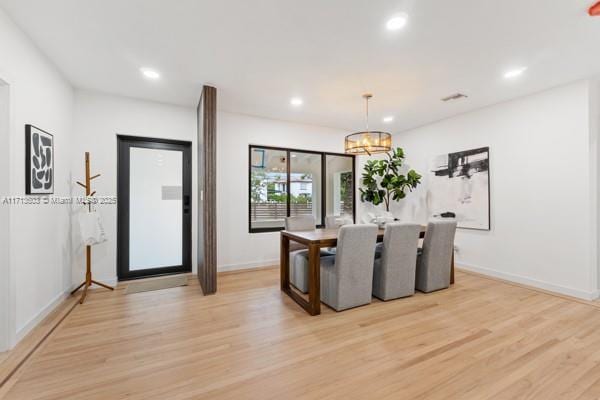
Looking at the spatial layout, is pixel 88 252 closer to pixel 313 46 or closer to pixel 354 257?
pixel 354 257

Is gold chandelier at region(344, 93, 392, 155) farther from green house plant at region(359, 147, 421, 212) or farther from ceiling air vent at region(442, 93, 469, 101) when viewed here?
green house plant at region(359, 147, 421, 212)

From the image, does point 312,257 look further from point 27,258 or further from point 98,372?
point 27,258

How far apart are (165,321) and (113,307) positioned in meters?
0.81

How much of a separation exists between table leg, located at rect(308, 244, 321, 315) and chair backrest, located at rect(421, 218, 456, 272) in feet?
4.99

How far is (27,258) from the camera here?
7.51 ft

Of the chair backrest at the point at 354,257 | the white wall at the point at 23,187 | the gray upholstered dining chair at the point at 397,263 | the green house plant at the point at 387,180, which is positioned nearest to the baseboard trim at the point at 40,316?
the white wall at the point at 23,187

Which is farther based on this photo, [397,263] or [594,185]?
[594,185]

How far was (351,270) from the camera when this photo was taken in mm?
2676

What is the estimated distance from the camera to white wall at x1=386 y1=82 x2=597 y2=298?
121 inches

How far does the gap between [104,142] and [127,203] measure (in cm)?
89

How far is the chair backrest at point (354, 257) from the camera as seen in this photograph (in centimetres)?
261

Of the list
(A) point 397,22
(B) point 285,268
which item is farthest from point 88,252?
(A) point 397,22

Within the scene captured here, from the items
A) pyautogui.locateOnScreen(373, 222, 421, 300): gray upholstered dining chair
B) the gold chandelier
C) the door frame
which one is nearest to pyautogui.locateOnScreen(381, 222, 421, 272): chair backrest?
pyautogui.locateOnScreen(373, 222, 421, 300): gray upholstered dining chair

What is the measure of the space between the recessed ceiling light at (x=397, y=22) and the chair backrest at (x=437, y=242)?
2.20 metres
